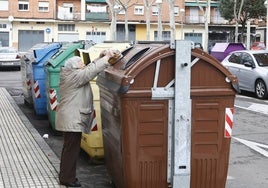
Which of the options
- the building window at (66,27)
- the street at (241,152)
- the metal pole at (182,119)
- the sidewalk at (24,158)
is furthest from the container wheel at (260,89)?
the building window at (66,27)

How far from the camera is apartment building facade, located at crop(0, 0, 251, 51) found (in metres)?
→ 60.9

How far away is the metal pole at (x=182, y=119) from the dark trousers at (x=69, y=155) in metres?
1.31

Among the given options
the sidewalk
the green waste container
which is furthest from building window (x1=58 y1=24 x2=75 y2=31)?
the green waste container

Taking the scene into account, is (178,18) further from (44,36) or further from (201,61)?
(201,61)

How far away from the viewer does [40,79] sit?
11.2m

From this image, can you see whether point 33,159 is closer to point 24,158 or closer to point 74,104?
point 24,158

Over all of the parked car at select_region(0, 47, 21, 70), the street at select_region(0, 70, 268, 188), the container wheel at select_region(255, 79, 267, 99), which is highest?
the parked car at select_region(0, 47, 21, 70)

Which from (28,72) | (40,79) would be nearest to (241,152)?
(40,79)

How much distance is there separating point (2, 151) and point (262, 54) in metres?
11.5

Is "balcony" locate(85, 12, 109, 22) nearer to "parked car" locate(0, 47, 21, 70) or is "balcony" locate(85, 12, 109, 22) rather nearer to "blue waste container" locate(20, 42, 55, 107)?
"parked car" locate(0, 47, 21, 70)

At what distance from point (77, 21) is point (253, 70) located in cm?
4855

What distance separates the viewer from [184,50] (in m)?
5.23

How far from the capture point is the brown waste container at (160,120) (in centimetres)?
518

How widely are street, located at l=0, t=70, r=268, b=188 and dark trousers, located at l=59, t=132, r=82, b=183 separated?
1.18 ft
